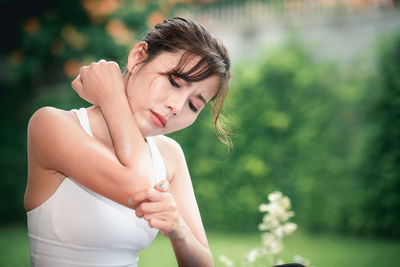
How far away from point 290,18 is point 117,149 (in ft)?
→ 27.0

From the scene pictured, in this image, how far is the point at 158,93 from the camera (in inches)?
60.0

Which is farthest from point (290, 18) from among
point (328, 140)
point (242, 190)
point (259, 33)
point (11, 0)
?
point (11, 0)

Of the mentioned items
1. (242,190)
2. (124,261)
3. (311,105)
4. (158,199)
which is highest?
(311,105)

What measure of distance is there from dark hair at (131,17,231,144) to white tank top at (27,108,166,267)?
1.27 feet

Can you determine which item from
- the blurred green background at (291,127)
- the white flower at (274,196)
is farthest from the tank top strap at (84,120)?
the blurred green background at (291,127)

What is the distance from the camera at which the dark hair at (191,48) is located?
61.1 inches

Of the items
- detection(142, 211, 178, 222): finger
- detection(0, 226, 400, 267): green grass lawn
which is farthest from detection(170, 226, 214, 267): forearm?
detection(0, 226, 400, 267): green grass lawn

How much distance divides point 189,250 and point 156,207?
330 millimetres

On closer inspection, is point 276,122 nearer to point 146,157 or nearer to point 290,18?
point 290,18

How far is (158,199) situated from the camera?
1.33 meters

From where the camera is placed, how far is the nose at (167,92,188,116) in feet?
5.02

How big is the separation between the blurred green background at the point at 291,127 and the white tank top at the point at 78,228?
4.60 m

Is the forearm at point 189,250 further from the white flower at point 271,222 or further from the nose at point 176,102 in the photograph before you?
the white flower at point 271,222

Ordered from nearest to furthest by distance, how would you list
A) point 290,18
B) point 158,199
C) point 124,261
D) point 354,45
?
point 158,199
point 124,261
point 354,45
point 290,18
